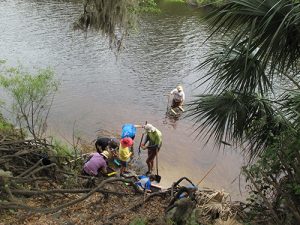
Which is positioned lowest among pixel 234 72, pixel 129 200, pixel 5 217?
pixel 129 200

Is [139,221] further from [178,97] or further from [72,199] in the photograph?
[178,97]

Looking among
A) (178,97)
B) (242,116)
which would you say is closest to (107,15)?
(242,116)

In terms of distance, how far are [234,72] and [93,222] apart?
349 centimetres

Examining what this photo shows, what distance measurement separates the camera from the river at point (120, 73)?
13.0 m

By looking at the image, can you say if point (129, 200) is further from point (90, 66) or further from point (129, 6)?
point (90, 66)

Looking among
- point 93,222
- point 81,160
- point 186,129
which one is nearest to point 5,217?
point 93,222

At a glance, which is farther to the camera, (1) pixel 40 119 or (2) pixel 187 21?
(2) pixel 187 21

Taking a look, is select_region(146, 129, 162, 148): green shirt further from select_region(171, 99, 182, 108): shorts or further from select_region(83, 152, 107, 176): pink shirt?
select_region(171, 99, 182, 108): shorts

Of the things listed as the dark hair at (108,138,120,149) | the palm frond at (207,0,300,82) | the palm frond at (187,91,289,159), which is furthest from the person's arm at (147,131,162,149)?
the palm frond at (207,0,300,82)

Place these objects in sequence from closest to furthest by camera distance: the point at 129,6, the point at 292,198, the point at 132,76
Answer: the point at 292,198
the point at 129,6
the point at 132,76

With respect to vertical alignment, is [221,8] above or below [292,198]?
above

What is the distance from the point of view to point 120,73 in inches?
790

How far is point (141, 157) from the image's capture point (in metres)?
12.4

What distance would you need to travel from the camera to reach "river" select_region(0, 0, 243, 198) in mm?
13039
